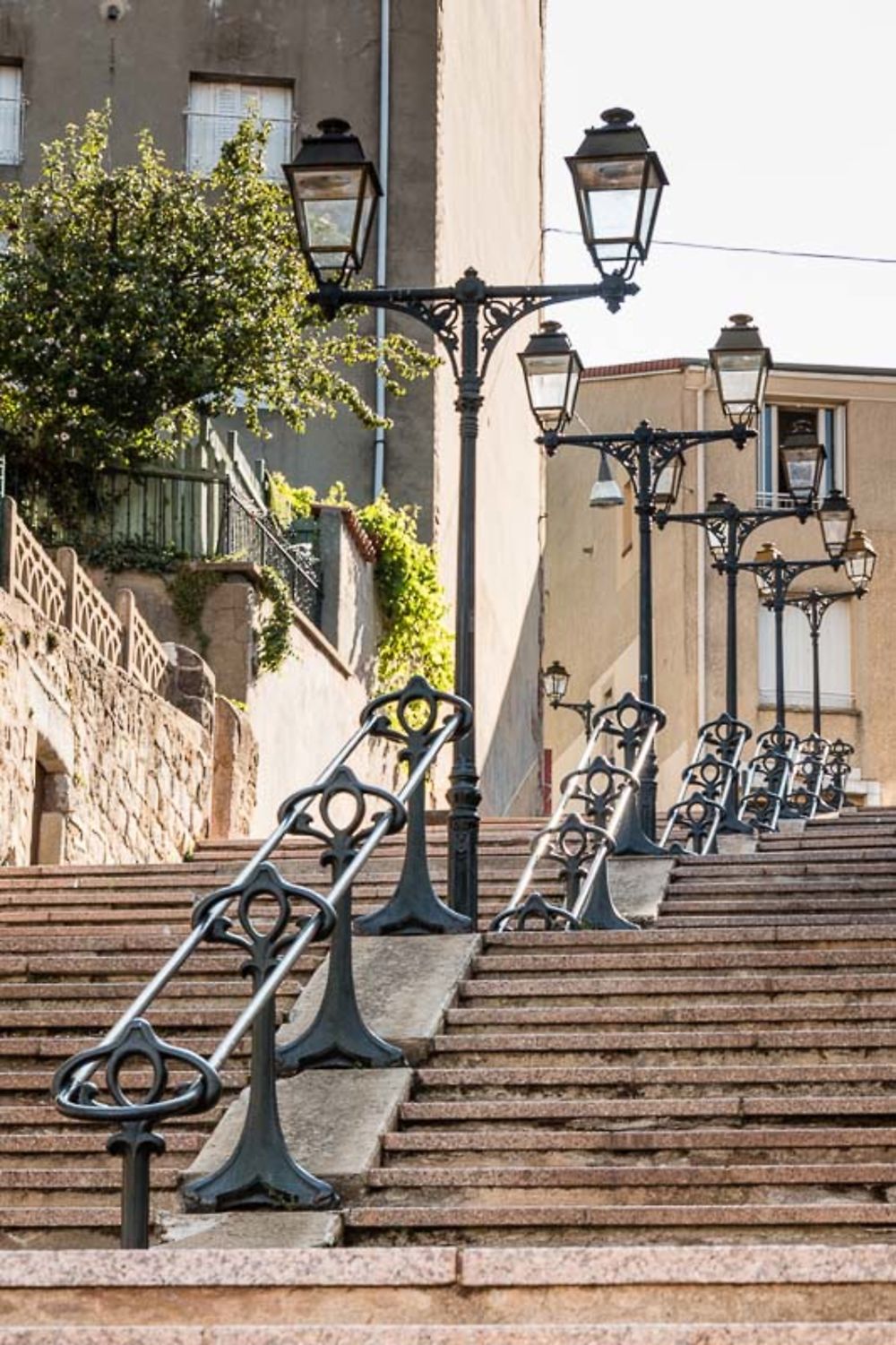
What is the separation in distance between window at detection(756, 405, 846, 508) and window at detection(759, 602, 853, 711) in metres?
1.83

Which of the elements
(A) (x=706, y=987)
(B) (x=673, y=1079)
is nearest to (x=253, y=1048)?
(B) (x=673, y=1079)

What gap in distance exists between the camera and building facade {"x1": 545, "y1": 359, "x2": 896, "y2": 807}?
1553 inches

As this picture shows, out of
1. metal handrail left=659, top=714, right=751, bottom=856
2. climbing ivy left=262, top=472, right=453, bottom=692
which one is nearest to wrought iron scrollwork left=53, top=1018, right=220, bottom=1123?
metal handrail left=659, top=714, right=751, bottom=856

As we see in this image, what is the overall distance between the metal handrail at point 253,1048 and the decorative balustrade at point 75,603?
6.68 m

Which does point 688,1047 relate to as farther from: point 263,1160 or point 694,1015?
point 263,1160

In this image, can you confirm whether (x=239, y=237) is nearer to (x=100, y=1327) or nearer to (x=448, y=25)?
(x=448, y=25)

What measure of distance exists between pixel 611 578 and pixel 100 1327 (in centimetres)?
3772

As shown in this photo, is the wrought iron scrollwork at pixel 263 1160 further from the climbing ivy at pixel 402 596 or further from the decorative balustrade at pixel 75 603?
the climbing ivy at pixel 402 596

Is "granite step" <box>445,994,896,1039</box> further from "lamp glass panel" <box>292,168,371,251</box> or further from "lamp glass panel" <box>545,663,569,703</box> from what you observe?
"lamp glass panel" <box>545,663,569,703</box>

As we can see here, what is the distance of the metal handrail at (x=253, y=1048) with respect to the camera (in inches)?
263

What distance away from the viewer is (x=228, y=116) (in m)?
28.5

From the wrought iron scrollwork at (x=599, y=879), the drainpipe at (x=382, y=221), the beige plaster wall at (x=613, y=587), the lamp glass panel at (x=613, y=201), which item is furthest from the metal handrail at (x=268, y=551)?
the beige plaster wall at (x=613, y=587)

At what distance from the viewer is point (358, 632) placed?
1010 inches

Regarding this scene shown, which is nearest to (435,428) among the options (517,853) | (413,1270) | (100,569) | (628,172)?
(100,569)
